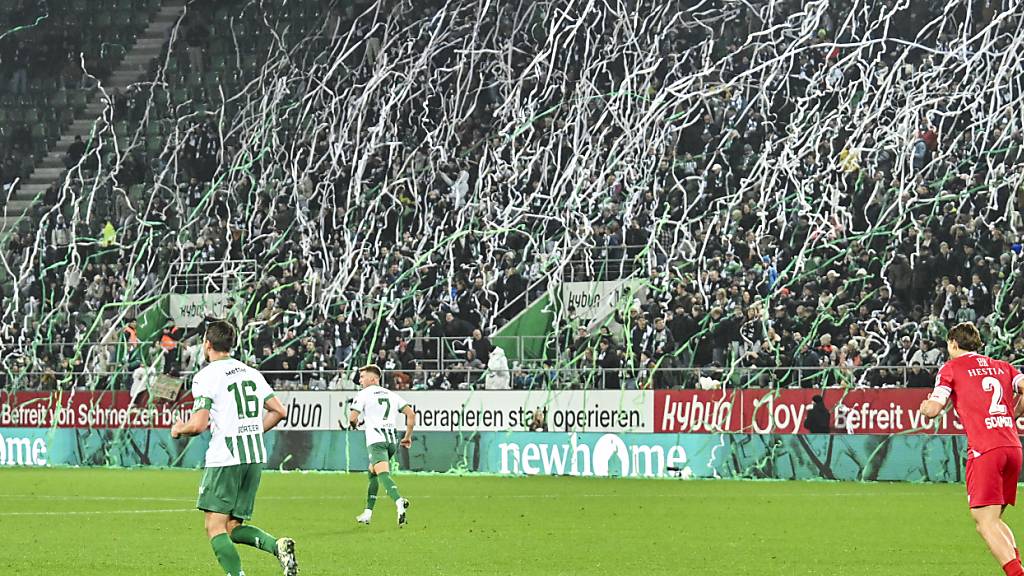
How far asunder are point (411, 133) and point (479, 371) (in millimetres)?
10526

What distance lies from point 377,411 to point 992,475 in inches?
394

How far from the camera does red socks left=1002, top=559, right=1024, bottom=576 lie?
32.0 ft

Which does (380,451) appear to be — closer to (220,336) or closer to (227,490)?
(227,490)

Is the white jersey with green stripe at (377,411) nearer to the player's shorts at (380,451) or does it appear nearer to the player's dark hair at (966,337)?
the player's shorts at (380,451)

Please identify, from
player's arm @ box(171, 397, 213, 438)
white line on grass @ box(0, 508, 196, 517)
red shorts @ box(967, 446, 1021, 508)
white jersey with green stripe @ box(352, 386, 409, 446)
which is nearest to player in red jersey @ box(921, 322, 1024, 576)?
red shorts @ box(967, 446, 1021, 508)

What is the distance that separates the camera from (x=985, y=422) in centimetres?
1012

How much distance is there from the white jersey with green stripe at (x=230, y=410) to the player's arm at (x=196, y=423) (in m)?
0.04

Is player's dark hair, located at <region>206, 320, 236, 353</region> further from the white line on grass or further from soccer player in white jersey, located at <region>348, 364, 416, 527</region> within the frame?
the white line on grass

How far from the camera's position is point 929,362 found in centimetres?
2642

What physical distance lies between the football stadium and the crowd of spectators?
0.33ft

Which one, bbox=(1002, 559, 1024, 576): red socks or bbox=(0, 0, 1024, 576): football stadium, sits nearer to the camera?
bbox=(1002, 559, 1024, 576): red socks

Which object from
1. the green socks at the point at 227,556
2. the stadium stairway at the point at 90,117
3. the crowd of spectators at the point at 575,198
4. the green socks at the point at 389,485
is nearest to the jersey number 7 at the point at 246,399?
the green socks at the point at 227,556

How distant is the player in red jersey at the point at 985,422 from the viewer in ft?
32.9

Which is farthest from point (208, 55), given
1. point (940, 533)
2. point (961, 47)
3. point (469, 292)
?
point (940, 533)
